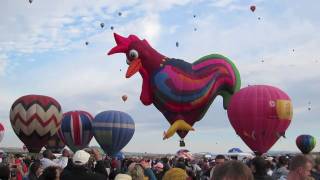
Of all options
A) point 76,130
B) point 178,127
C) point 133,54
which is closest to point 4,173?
point 178,127

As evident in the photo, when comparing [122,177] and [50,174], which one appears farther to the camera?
[122,177]

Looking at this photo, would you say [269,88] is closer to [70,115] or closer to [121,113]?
[121,113]

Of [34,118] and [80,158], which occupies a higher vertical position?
[34,118]

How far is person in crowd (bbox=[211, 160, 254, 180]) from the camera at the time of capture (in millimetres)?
2844

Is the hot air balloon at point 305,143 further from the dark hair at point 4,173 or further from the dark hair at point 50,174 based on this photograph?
the dark hair at point 50,174

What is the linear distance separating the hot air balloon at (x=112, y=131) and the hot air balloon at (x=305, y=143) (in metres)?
9.38

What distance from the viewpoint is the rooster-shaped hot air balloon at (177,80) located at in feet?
75.3

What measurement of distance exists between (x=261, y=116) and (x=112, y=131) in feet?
34.3

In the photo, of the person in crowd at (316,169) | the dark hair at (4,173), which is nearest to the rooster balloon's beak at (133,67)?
the person in crowd at (316,169)

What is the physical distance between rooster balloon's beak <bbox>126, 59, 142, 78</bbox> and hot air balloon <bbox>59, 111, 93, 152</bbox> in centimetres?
920

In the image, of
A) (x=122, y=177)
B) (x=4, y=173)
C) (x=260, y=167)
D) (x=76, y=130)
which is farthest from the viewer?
(x=76, y=130)

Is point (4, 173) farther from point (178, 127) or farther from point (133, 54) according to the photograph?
point (133, 54)

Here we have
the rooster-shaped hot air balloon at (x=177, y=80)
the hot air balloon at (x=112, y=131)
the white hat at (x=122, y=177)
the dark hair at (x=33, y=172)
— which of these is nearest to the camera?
the white hat at (x=122, y=177)

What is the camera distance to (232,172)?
2846 millimetres
